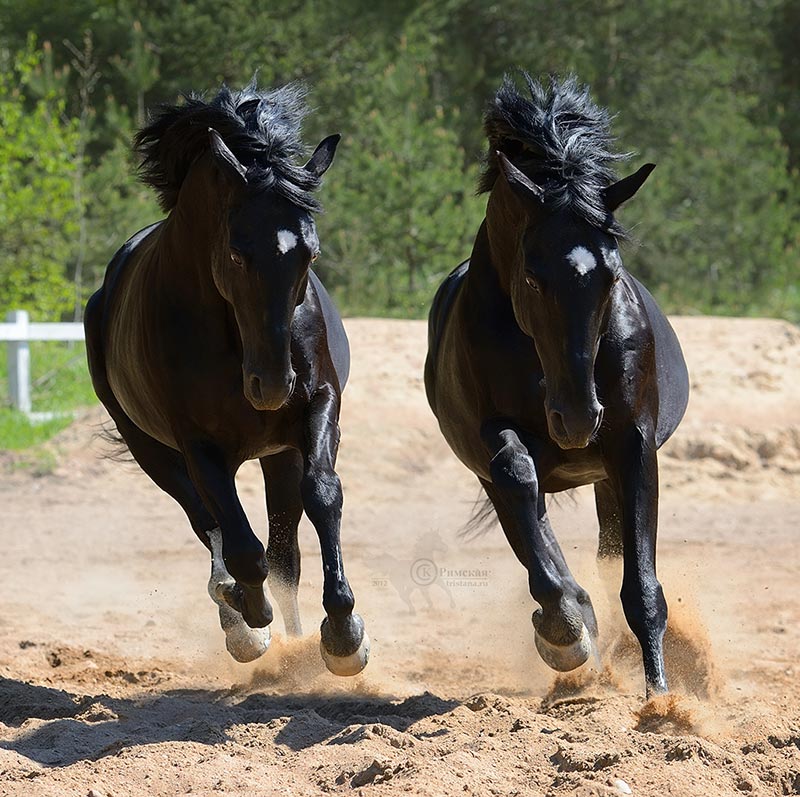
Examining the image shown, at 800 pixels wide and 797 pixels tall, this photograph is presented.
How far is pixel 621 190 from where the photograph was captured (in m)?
4.43

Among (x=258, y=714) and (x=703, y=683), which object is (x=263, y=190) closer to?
(x=258, y=714)

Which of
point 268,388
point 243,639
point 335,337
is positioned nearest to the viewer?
point 268,388

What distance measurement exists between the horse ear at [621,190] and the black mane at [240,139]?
1094 millimetres

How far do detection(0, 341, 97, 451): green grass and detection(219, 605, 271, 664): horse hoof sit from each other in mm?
6966

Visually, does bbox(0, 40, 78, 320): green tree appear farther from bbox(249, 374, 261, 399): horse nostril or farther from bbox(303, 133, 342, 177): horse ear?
bbox(249, 374, 261, 399): horse nostril

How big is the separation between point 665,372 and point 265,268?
7.09 feet

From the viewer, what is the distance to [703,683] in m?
5.07

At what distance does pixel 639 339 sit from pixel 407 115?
50.7 feet

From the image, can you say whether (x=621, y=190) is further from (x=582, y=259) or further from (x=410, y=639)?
(x=410, y=639)

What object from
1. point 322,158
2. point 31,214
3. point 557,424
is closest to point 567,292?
point 557,424

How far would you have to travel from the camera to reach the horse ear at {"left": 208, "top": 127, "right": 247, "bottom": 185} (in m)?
4.47

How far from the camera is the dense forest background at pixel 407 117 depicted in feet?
60.3

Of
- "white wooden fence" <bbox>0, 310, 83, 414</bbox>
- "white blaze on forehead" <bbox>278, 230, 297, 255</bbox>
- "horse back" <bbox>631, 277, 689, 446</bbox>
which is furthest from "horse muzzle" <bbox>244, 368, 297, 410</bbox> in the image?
"white wooden fence" <bbox>0, 310, 83, 414</bbox>

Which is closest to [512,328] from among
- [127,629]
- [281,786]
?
[281,786]
